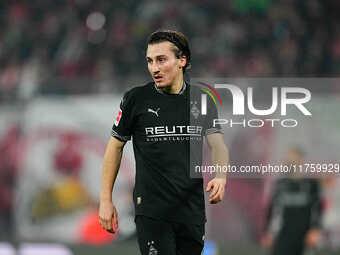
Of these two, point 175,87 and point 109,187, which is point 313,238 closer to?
point 175,87

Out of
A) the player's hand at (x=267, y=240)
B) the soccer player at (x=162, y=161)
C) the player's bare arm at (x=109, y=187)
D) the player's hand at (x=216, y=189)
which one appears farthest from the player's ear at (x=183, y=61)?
the player's hand at (x=267, y=240)

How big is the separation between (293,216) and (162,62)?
16.7ft

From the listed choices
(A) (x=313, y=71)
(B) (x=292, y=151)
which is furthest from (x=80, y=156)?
(A) (x=313, y=71)

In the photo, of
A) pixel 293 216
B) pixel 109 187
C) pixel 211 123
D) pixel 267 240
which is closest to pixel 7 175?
pixel 267 240

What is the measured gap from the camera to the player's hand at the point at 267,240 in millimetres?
8906

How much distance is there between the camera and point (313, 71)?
11.0 metres

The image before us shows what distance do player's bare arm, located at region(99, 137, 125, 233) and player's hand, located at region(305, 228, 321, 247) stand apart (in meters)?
4.99

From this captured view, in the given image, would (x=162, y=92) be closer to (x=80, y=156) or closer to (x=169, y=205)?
(x=169, y=205)

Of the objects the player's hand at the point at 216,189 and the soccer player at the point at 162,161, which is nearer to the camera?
the player's hand at the point at 216,189

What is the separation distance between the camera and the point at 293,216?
9000 mm

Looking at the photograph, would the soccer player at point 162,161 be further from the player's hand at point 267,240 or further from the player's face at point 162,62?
the player's hand at point 267,240

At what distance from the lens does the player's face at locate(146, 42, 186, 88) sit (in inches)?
173

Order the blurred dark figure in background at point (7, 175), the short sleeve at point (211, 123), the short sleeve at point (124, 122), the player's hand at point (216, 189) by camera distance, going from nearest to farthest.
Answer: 1. the player's hand at point (216, 189)
2. the short sleeve at point (124, 122)
3. the short sleeve at point (211, 123)
4. the blurred dark figure in background at point (7, 175)

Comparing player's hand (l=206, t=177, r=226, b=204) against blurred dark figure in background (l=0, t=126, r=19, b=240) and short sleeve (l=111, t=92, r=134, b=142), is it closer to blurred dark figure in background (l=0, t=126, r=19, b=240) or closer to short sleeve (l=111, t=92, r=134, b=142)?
short sleeve (l=111, t=92, r=134, b=142)
